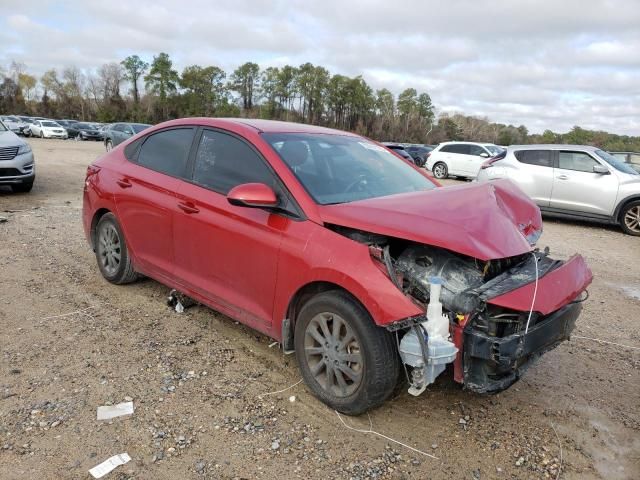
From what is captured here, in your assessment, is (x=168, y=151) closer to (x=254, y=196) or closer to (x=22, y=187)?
(x=254, y=196)

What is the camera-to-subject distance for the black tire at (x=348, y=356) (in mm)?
2766

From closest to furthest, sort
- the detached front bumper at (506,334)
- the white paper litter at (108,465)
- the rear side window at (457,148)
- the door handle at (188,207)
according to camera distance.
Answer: the white paper litter at (108,465), the detached front bumper at (506,334), the door handle at (188,207), the rear side window at (457,148)

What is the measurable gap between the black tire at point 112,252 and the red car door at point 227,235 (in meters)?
0.98

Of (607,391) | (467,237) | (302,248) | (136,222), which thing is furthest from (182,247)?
(607,391)

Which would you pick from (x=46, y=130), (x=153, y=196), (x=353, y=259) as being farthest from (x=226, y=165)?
(x=46, y=130)

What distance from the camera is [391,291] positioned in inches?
105

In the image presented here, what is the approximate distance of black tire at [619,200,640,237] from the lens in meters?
9.84

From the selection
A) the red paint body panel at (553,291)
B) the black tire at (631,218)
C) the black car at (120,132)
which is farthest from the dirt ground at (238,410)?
the black car at (120,132)

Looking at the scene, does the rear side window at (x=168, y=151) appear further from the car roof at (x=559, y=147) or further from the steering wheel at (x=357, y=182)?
the car roof at (x=559, y=147)

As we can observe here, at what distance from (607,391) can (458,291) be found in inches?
63.0

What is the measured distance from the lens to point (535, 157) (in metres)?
11.1

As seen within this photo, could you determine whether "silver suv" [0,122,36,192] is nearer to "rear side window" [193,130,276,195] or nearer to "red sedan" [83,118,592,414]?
"red sedan" [83,118,592,414]

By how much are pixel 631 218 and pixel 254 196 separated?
30.9ft

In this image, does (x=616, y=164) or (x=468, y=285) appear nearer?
(x=468, y=285)
